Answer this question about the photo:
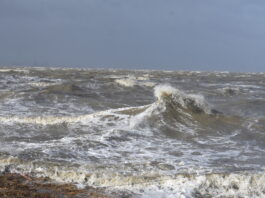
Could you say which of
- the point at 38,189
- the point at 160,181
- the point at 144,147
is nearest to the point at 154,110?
the point at 144,147

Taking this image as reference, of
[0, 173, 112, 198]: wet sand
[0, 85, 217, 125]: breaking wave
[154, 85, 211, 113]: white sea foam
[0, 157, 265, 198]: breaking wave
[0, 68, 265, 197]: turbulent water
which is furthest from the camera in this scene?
[154, 85, 211, 113]: white sea foam

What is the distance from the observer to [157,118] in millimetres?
19203

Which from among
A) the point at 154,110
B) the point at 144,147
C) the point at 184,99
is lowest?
the point at 144,147

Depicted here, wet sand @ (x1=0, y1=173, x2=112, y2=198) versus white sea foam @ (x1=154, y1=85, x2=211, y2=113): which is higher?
white sea foam @ (x1=154, y1=85, x2=211, y2=113)

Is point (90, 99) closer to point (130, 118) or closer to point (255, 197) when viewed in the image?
point (130, 118)

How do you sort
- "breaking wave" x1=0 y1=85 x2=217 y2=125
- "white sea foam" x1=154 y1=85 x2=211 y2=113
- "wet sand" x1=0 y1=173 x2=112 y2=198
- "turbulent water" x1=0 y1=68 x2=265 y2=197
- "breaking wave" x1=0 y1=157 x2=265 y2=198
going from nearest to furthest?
"wet sand" x1=0 y1=173 x2=112 y2=198 < "breaking wave" x1=0 y1=157 x2=265 y2=198 < "turbulent water" x1=0 y1=68 x2=265 y2=197 < "breaking wave" x1=0 y1=85 x2=217 y2=125 < "white sea foam" x1=154 y1=85 x2=211 y2=113

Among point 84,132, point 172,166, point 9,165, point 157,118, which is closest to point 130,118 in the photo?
point 157,118

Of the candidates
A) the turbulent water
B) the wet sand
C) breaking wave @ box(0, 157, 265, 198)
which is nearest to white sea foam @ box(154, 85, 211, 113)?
the turbulent water

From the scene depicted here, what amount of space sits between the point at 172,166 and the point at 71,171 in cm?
262

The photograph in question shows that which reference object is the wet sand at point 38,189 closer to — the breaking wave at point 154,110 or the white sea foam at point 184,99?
the breaking wave at point 154,110

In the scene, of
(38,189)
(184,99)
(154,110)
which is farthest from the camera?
(184,99)

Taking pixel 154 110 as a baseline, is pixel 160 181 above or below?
below

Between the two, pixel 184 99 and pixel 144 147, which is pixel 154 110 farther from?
pixel 144 147

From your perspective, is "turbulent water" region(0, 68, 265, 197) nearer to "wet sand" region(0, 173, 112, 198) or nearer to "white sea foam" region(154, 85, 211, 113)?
"white sea foam" region(154, 85, 211, 113)
